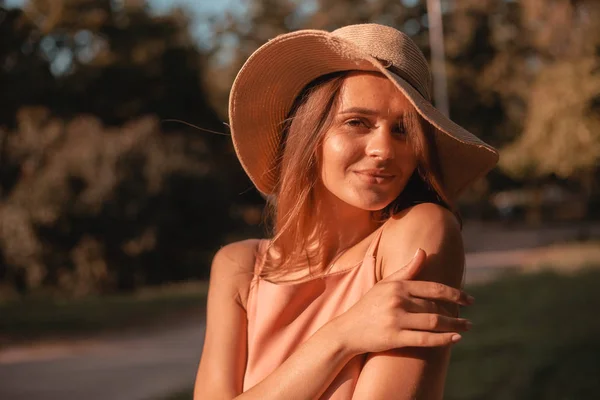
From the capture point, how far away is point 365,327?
1.45 metres

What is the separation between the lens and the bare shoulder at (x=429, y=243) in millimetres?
1478

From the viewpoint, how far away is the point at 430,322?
1397 mm

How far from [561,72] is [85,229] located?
9439mm

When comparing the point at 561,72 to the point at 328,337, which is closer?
the point at 328,337

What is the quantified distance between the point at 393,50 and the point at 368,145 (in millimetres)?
193

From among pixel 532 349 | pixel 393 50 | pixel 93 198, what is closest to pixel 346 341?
pixel 393 50

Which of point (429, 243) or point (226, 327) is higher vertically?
point (429, 243)

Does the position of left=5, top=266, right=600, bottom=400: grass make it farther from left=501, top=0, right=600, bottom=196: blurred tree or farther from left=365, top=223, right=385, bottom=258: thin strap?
left=365, top=223, right=385, bottom=258: thin strap

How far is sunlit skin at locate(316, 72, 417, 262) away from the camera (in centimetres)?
157

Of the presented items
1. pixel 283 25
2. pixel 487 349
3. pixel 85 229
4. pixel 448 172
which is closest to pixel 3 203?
pixel 85 229

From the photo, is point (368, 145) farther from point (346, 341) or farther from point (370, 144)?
point (346, 341)

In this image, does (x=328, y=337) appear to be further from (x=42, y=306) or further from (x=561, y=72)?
(x=561, y=72)

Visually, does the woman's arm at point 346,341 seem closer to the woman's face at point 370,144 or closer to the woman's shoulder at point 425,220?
the woman's shoulder at point 425,220

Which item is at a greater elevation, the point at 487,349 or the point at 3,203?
the point at 3,203
